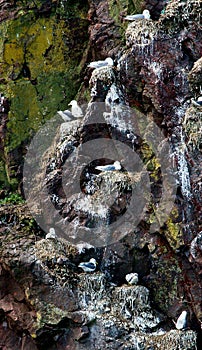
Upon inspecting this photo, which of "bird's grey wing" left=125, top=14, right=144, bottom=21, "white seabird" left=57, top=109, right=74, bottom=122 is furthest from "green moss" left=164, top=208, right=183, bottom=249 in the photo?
"bird's grey wing" left=125, top=14, right=144, bottom=21

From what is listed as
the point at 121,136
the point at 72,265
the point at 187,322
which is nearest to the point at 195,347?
the point at 187,322

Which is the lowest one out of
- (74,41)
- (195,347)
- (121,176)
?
(195,347)

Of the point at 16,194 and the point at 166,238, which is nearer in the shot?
the point at 166,238

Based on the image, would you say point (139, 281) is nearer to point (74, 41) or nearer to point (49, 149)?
point (49, 149)

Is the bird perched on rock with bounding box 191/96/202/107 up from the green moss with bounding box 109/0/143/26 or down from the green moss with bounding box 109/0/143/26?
down

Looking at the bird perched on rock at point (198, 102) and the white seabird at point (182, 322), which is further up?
the bird perched on rock at point (198, 102)

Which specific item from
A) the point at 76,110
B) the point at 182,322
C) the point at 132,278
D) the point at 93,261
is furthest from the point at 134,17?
the point at 182,322

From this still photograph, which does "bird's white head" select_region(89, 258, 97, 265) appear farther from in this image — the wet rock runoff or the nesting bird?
the nesting bird

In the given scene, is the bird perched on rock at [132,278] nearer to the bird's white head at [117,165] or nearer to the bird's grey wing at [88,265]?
the bird's grey wing at [88,265]

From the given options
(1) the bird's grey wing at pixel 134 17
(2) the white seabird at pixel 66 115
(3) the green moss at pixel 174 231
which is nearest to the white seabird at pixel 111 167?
(3) the green moss at pixel 174 231
